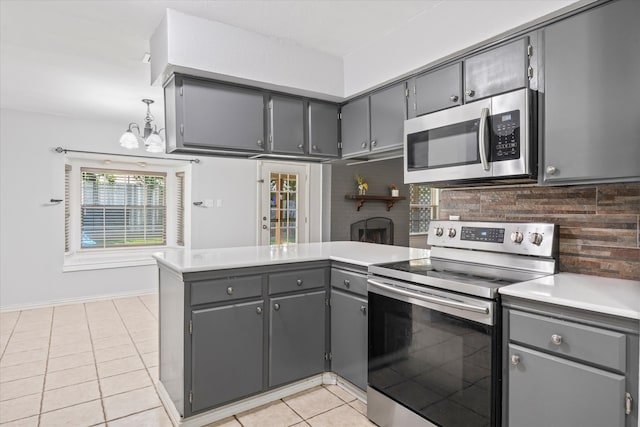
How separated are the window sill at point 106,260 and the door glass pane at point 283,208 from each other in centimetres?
182

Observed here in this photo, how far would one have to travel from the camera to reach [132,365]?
2920 millimetres

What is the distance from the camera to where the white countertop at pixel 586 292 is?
4.20 ft

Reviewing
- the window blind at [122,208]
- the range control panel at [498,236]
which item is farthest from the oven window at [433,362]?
the window blind at [122,208]

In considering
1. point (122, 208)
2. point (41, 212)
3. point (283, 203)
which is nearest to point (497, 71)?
point (283, 203)

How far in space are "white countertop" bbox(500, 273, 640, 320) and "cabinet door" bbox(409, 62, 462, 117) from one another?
1.08 m

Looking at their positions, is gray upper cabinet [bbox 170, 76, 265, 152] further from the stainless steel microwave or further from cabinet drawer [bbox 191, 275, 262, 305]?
the stainless steel microwave

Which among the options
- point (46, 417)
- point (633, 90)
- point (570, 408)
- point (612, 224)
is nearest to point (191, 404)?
point (46, 417)

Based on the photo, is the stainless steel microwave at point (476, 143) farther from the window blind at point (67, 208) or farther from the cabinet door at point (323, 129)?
the window blind at point (67, 208)

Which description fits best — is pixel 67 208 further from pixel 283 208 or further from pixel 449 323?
pixel 449 323

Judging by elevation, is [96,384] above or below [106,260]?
below

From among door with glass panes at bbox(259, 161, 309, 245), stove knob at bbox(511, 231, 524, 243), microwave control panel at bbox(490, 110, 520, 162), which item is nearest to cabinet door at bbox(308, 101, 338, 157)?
microwave control panel at bbox(490, 110, 520, 162)

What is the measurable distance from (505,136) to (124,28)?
8.03 feet

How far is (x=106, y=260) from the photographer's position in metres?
5.05

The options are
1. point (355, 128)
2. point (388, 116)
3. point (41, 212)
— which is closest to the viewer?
point (388, 116)
